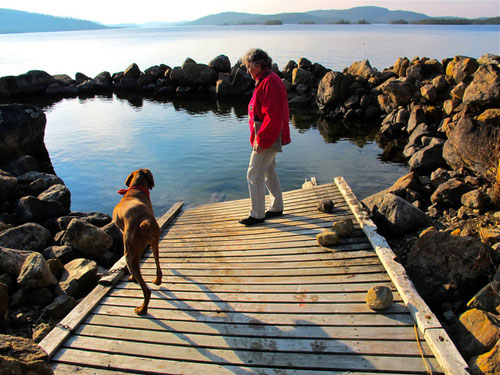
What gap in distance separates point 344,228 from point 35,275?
460cm

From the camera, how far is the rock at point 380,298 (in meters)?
3.79

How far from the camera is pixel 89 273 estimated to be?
6023 millimetres

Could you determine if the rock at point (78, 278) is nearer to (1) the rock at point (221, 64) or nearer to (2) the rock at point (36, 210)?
(2) the rock at point (36, 210)

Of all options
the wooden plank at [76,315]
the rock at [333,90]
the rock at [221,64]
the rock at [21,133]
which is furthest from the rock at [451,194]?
the rock at [221,64]

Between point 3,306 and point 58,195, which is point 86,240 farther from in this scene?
point 58,195

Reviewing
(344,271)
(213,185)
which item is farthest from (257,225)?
(213,185)

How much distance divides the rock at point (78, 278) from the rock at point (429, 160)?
34.4 feet

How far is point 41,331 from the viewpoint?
475cm

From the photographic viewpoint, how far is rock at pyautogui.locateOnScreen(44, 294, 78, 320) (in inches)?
207

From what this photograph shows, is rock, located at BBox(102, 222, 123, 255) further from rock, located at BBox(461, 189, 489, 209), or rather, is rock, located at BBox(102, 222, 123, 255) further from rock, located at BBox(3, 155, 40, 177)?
Answer: rock, located at BBox(461, 189, 489, 209)

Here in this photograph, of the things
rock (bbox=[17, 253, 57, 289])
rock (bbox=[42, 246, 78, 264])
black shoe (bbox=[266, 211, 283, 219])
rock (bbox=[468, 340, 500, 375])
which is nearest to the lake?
rock (bbox=[42, 246, 78, 264])

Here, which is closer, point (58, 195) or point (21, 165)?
point (58, 195)

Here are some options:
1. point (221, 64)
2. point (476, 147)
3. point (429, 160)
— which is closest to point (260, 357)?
point (476, 147)

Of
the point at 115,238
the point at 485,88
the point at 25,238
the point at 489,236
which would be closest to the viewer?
the point at 489,236
